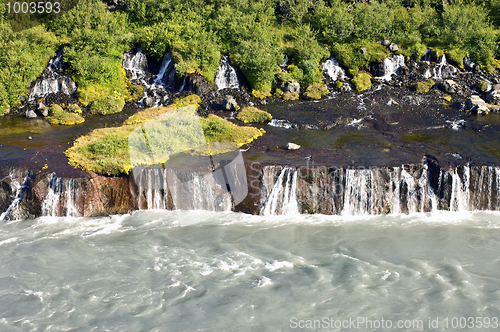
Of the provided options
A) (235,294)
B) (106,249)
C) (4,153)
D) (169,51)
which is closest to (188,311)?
(235,294)

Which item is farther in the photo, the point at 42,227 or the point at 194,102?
the point at 194,102

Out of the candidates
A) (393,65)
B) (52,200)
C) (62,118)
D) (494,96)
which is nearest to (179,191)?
(52,200)

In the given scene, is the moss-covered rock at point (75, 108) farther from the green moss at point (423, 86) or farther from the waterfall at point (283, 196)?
the green moss at point (423, 86)

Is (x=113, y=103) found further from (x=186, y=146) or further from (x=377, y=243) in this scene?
(x=377, y=243)

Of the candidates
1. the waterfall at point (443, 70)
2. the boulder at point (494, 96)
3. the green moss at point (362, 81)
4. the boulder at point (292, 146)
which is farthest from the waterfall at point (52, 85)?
the boulder at point (494, 96)

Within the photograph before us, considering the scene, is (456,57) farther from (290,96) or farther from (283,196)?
(283,196)

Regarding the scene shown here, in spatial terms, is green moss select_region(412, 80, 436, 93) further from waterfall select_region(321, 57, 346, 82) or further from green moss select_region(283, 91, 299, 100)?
green moss select_region(283, 91, 299, 100)
